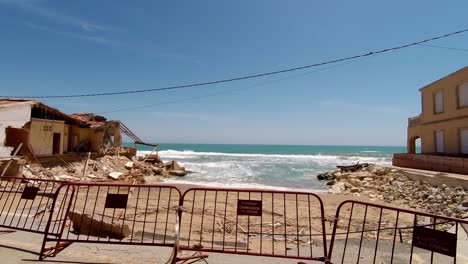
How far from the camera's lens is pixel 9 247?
18.2 feet

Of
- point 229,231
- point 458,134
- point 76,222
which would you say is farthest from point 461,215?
point 76,222

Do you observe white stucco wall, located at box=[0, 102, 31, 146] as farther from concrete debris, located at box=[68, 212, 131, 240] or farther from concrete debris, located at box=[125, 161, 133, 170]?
concrete debris, located at box=[68, 212, 131, 240]

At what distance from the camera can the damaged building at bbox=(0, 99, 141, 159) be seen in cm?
2017

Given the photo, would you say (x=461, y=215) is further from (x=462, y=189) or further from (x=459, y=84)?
(x=459, y=84)

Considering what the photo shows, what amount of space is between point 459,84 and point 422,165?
5.68 m

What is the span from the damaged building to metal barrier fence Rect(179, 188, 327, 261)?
13.0m

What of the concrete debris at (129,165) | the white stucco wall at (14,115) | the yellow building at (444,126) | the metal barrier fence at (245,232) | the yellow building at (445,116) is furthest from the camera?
the concrete debris at (129,165)

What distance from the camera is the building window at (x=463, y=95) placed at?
20.5 metres

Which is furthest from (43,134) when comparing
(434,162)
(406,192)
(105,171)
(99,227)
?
(434,162)

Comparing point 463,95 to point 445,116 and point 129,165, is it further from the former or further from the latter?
point 129,165

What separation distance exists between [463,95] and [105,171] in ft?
82.4

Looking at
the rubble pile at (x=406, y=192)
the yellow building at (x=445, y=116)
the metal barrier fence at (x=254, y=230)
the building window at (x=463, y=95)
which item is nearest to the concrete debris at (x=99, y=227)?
the metal barrier fence at (x=254, y=230)

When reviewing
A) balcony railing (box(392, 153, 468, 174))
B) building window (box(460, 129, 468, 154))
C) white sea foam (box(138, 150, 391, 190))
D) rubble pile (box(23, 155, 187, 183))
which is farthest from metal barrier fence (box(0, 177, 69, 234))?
building window (box(460, 129, 468, 154))

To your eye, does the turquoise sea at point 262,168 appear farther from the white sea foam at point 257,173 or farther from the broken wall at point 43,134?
the broken wall at point 43,134
